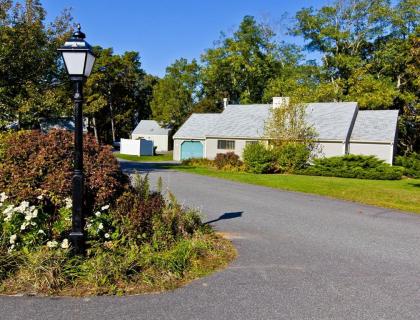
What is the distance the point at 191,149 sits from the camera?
39.5 meters

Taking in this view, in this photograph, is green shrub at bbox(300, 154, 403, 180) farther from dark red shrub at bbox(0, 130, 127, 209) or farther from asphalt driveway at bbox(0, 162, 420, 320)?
dark red shrub at bbox(0, 130, 127, 209)

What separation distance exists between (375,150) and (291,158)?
6.95 metres

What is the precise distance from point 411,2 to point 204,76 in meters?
25.6

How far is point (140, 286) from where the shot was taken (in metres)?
5.20

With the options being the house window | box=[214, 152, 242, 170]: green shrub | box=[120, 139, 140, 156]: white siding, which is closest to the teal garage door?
the house window

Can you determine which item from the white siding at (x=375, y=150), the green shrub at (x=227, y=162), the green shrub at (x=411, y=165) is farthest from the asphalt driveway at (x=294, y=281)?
the white siding at (x=375, y=150)

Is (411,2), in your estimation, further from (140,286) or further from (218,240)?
(140,286)

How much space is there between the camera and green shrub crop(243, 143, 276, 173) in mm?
25641

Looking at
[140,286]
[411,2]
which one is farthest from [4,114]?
[411,2]

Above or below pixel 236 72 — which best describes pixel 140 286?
below

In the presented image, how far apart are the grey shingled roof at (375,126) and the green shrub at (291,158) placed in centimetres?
509

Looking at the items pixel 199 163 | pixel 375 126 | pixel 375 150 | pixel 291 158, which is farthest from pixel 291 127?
pixel 199 163

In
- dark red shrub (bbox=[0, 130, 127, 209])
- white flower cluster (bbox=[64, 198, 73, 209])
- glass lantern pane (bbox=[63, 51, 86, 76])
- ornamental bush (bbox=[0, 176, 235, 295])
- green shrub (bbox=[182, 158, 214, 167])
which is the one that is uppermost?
glass lantern pane (bbox=[63, 51, 86, 76])

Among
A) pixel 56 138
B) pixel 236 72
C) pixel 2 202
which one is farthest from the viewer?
pixel 236 72
